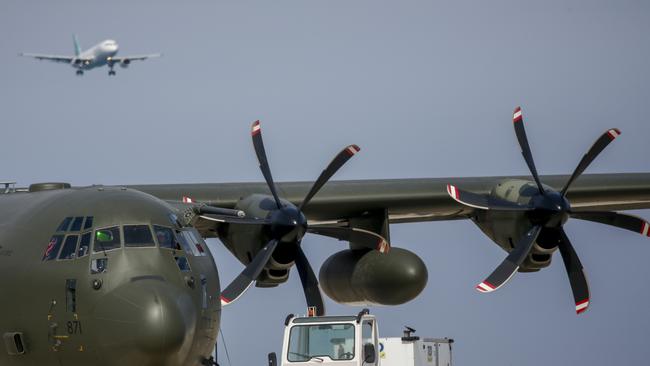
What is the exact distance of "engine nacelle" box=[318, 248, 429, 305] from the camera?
26.0m

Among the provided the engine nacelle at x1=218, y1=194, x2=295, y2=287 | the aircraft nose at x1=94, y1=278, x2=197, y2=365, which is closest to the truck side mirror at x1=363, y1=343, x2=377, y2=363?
the engine nacelle at x1=218, y1=194, x2=295, y2=287

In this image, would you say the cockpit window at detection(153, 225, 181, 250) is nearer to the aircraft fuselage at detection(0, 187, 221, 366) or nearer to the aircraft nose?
the aircraft fuselage at detection(0, 187, 221, 366)

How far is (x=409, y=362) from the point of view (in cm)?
2575

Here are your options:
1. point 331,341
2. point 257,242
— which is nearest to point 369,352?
point 331,341

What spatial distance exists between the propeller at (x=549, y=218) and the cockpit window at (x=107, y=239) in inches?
451

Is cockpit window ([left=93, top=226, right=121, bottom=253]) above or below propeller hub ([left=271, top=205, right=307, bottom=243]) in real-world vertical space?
below

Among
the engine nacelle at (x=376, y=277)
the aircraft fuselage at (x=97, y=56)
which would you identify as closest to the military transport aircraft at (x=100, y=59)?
the aircraft fuselage at (x=97, y=56)

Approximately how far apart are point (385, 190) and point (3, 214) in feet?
40.1

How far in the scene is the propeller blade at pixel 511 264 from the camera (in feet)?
81.5

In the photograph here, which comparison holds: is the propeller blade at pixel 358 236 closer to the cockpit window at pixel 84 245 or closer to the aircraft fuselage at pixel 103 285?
the aircraft fuselage at pixel 103 285

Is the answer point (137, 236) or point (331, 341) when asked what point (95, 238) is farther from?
point (331, 341)

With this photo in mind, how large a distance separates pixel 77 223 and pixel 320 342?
7285mm

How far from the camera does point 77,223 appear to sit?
14766 millimetres

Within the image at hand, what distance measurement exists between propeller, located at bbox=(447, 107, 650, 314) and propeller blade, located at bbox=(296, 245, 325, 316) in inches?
150
